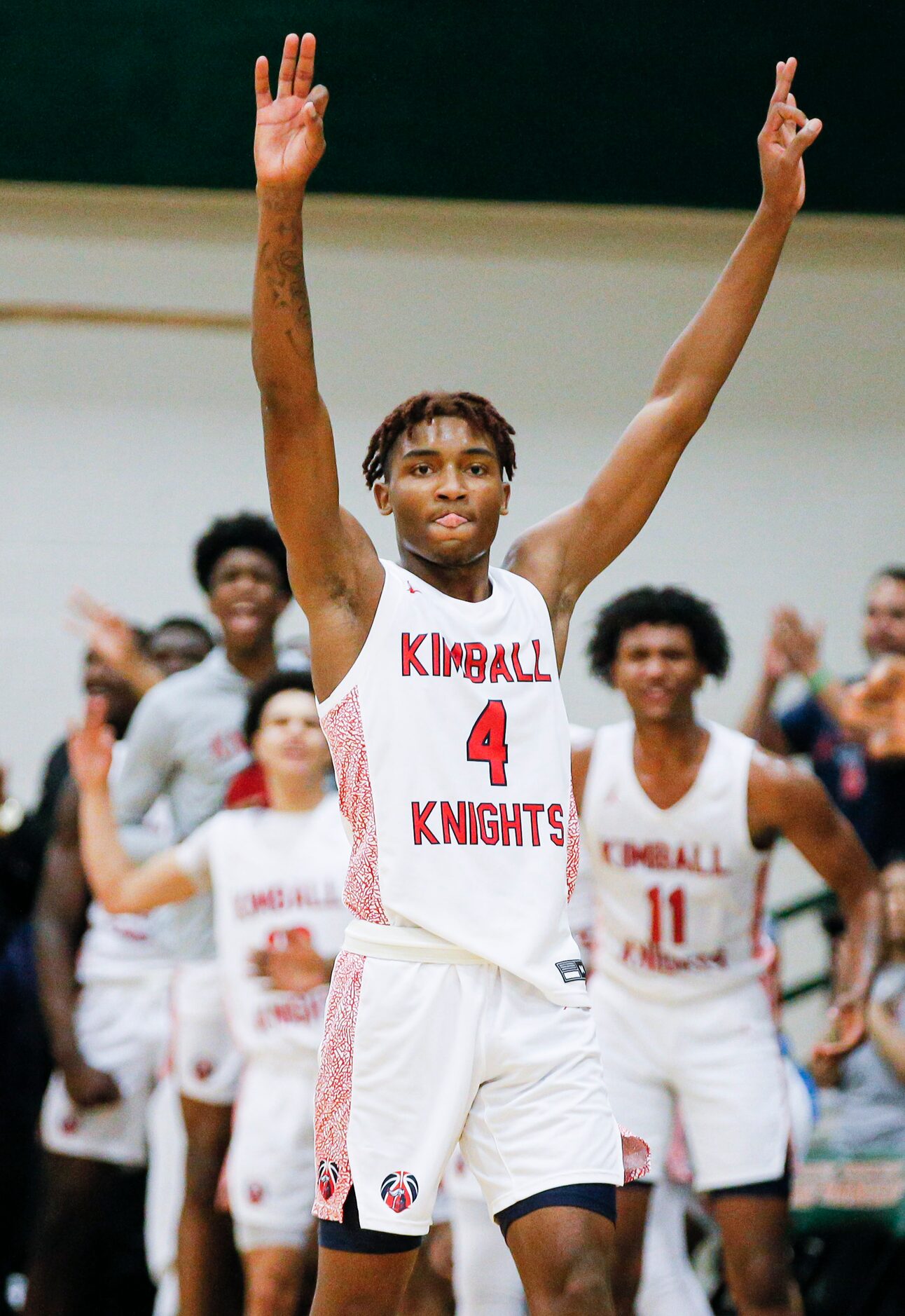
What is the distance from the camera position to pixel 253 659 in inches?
231

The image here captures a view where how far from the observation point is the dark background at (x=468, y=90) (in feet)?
24.5

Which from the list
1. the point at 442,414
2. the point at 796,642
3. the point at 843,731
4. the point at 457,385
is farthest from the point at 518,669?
the point at 457,385

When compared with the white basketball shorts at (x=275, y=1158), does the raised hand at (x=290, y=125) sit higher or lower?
higher

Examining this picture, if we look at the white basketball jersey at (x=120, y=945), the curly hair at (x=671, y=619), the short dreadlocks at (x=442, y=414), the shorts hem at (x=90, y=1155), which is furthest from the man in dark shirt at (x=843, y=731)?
the short dreadlocks at (x=442, y=414)

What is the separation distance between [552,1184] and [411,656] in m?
0.92

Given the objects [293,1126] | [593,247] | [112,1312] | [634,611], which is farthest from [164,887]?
[593,247]

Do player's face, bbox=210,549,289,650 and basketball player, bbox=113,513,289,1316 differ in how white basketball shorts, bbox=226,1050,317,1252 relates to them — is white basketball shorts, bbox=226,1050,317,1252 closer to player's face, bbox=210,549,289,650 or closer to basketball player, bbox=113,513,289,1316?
basketball player, bbox=113,513,289,1316

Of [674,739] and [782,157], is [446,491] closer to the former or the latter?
[782,157]

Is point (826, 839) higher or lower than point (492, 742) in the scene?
lower

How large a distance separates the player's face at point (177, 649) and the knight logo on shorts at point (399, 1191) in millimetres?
3920

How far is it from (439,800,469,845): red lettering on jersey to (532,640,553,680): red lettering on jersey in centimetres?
29

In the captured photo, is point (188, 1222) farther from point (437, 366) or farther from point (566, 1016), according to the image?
point (437, 366)

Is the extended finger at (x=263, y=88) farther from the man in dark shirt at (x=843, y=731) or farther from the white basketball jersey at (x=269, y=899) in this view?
the man in dark shirt at (x=843, y=731)

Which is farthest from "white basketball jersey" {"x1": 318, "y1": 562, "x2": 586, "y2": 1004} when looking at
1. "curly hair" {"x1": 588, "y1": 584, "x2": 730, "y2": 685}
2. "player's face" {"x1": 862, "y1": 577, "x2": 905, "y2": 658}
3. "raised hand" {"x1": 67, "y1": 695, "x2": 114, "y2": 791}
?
"player's face" {"x1": 862, "y1": 577, "x2": 905, "y2": 658}
